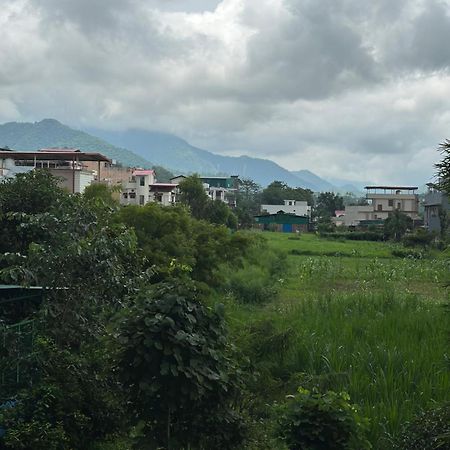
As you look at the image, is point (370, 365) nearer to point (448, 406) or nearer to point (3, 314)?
point (448, 406)

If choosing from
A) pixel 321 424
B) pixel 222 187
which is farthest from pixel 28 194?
pixel 222 187

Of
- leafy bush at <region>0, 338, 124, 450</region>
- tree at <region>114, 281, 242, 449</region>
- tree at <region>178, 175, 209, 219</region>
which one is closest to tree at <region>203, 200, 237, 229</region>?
tree at <region>178, 175, 209, 219</region>

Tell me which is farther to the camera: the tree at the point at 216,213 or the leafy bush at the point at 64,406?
the tree at the point at 216,213

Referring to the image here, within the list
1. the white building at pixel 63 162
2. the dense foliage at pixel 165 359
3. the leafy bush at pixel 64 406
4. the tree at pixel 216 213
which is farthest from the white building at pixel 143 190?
the leafy bush at pixel 64 406

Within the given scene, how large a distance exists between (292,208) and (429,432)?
8367 centimetres

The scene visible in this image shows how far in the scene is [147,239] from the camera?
14.3m

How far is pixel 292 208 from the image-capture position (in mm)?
88250

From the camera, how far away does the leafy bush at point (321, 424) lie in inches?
204

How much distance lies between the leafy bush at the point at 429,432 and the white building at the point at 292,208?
80725 mm

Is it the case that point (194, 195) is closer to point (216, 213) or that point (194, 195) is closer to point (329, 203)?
point (216, 213)

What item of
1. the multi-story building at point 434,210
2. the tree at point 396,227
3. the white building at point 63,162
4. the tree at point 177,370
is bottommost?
the tree at point 177,370

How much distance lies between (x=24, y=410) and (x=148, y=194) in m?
51.8

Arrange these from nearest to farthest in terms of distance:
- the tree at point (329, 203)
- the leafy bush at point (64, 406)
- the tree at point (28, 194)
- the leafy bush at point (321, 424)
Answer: the leafy bush at point (321, 424)
the leafy bush at point (64, 406)
the tree at point (28, 194)
the tree at point (329, 203)

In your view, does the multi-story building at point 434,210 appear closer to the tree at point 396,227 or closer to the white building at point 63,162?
the tree at point 396,227
